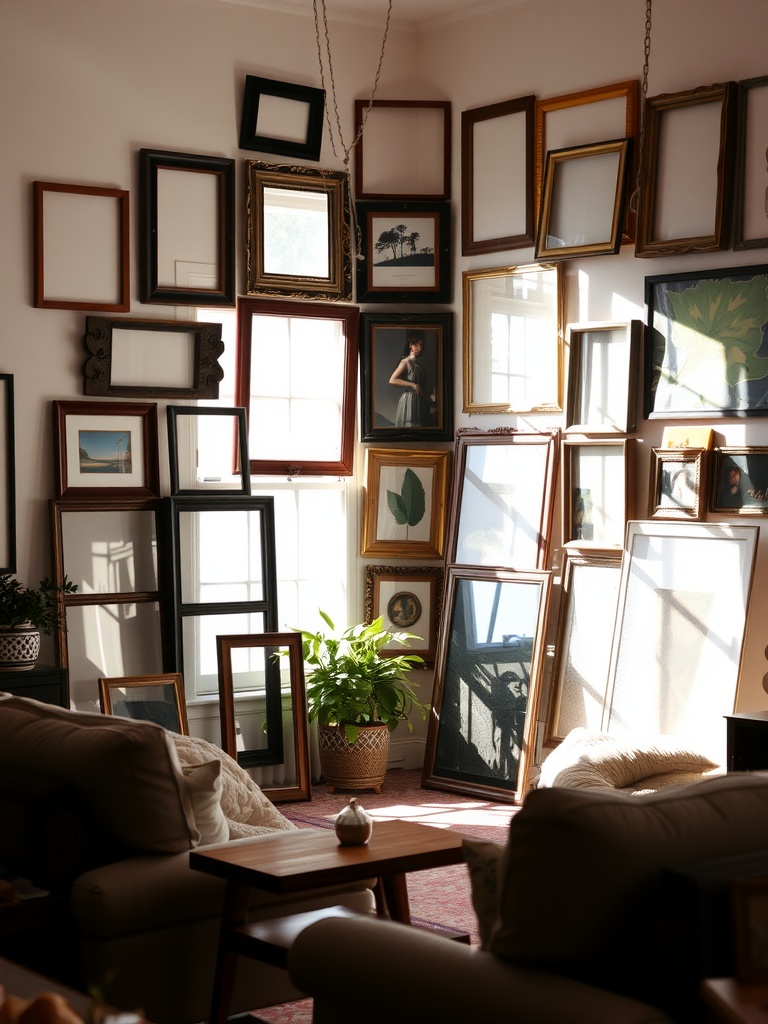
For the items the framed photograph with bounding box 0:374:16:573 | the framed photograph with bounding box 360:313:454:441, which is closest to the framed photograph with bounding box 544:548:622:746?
the framed photograph with bounding box 360:313:454:441

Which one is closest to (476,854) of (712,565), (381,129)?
(712,565)

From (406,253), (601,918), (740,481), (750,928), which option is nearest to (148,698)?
(406,253)

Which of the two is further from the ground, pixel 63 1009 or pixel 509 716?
pixel 63 1009

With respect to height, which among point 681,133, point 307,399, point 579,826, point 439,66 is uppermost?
point 439,66

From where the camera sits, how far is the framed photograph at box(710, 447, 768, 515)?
18.1ft

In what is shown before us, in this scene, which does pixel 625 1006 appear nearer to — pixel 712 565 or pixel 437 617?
pixel 712 565

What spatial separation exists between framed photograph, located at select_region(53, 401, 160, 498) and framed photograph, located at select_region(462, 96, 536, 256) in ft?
6.32

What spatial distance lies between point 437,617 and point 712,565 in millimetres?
1753

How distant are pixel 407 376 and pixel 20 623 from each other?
2.48 m

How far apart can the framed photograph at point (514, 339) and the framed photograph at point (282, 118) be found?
1061 millimetres

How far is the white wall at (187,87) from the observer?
5.77m

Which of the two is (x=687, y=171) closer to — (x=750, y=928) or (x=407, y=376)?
(x=407, y=376)

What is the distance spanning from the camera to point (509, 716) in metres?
6.27

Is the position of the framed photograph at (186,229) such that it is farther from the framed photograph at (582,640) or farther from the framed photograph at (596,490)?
the framed photograph at (582,640)
